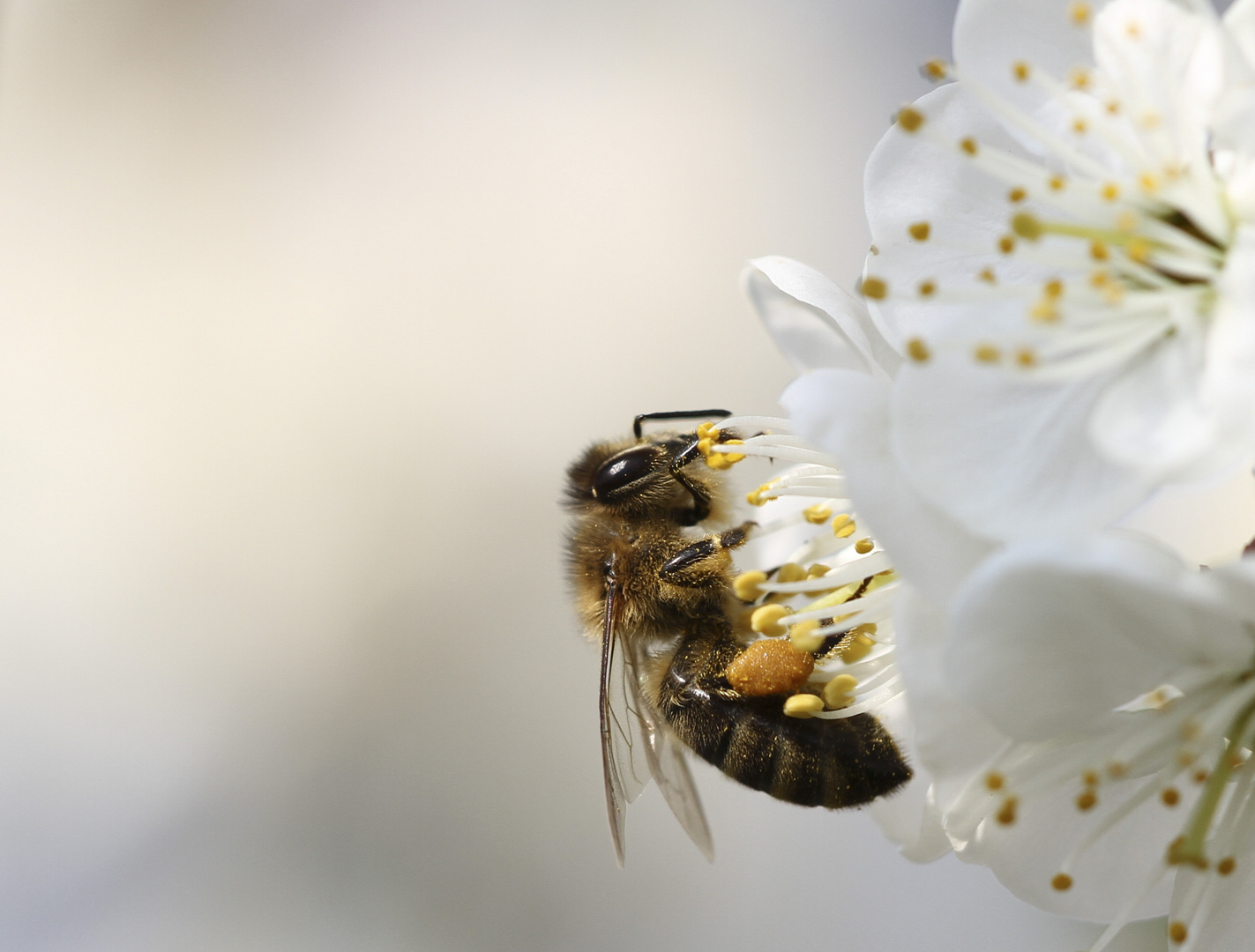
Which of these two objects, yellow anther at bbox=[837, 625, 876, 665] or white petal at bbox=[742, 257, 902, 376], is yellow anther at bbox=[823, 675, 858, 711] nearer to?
yellow anther at bbox=[837, 625, 876, 665]

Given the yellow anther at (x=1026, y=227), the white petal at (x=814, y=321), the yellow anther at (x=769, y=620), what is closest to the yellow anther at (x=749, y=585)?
the yellow anther at (x=769, y=620)

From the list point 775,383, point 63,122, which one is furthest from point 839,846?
point 63,122

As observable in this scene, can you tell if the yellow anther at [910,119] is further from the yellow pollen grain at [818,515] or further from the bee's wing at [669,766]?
the bee's wing at [669,766]

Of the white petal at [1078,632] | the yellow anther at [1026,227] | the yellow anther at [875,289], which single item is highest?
the yellow anther at [1026,227]

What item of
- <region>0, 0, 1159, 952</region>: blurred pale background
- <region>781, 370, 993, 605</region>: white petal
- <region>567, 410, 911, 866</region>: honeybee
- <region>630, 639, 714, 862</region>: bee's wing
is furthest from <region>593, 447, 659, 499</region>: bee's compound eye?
<region>0, 0, 1159, 952</region>: blurred pale background

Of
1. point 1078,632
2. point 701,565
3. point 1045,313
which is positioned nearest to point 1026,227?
point 1045,313

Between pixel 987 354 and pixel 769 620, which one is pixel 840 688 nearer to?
pixel 769 620
